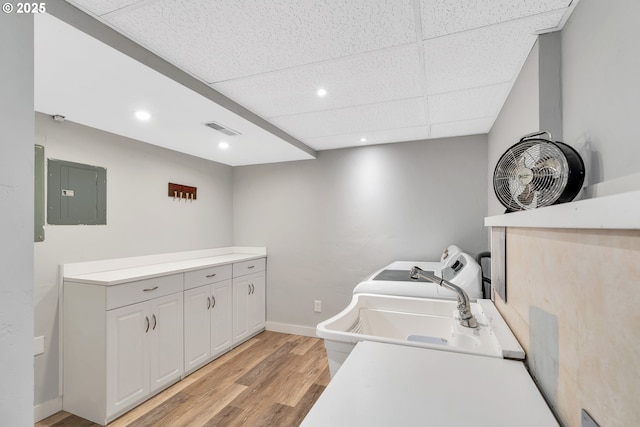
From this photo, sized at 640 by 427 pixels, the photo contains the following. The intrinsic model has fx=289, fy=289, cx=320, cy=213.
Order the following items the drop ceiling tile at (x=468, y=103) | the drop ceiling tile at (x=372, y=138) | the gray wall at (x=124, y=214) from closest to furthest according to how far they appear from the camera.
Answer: the drop ceiling tile at (x=468, y=103) < the gray wall at (x=124, y=214) < the drop ceiling tile at (x=372, y=138)

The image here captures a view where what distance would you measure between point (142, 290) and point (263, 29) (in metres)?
1.92

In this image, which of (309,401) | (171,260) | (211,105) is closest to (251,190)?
(171,260)

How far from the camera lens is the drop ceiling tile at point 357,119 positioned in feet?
6.89

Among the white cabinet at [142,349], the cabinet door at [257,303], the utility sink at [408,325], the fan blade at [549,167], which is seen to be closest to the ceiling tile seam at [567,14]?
the fan blade at [549,167]

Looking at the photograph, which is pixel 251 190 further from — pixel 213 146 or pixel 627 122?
pixel 627 122

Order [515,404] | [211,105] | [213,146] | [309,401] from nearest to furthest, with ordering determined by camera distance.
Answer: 1. [515,404]
2. [211,105]
3. [309,401]
4. [213,146]

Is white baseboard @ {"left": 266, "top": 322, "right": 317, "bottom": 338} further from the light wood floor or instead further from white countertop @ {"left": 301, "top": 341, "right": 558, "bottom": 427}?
white countertop @ {"left": 301, "top": 341, "right": 558, "bottom": 427}

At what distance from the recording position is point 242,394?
2.20 m

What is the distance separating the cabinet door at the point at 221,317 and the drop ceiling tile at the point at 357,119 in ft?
5.44

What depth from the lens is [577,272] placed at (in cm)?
66

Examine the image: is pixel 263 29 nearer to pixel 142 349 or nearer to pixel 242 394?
pixel 142 349

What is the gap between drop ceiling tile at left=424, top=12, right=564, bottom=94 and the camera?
49.1 inches

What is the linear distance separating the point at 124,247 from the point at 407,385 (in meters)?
2.54

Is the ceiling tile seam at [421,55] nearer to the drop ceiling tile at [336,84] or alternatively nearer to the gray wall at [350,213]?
the drop ceiling tile at [336,84]
